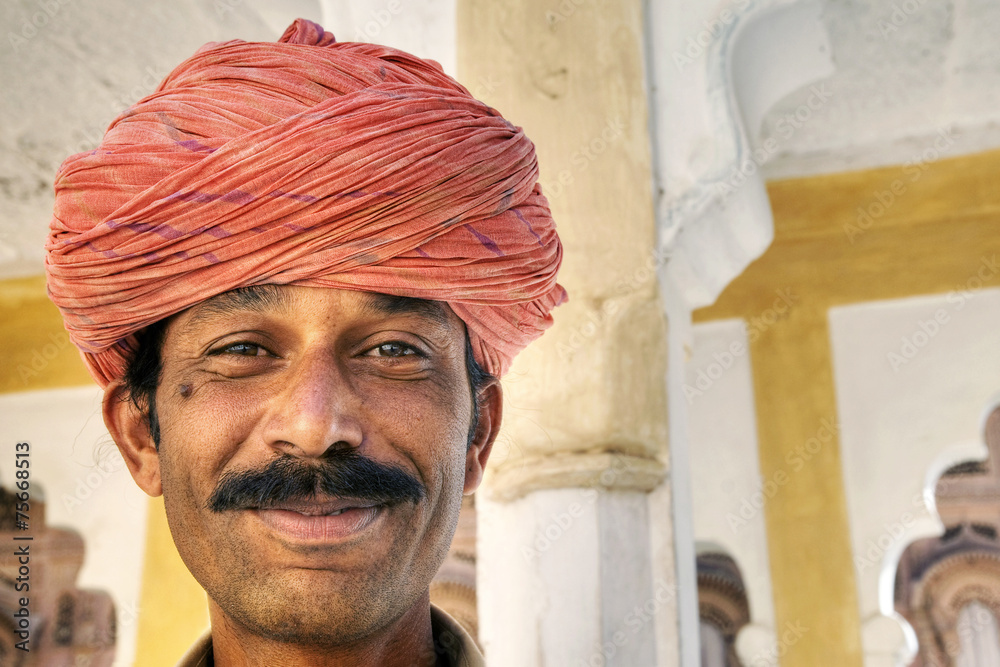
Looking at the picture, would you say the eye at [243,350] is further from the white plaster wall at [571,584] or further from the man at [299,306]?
the white plaster wall at [571,584]

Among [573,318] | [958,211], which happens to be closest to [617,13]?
[573,318]

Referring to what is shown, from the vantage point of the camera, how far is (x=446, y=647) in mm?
1145

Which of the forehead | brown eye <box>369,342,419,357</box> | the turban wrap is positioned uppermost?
the turban wrap

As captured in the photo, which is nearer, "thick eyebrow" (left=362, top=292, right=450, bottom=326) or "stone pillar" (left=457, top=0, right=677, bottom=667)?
"thick eyebrow" (left=362, top=292, right=450, bottom=326)

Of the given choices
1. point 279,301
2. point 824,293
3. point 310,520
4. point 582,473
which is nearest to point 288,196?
point 279,301

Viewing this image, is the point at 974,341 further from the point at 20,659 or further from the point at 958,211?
the point at 20,659

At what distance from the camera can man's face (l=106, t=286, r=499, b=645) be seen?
2.97ft

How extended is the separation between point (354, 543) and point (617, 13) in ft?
4.35

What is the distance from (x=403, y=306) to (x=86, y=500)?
456 centimetres

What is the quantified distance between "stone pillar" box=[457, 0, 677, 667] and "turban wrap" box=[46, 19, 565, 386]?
0.64 meters

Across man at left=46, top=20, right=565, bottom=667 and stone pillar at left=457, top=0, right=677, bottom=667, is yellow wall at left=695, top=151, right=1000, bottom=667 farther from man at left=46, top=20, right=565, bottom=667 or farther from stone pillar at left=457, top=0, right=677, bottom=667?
man at left=46, top=20, right=565, bottom=667

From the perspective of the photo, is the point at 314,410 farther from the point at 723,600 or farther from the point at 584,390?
the point at 723,600

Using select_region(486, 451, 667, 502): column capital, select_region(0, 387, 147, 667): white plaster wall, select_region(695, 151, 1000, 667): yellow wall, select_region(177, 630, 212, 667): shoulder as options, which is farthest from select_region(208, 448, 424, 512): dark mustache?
select_region(0, 387, 147, 667): white plaster wall

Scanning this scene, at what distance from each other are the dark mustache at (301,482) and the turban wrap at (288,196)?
18 centimetres
